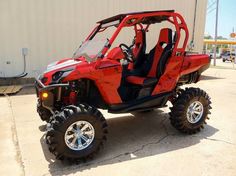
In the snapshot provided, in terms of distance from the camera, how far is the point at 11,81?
8.40 metres

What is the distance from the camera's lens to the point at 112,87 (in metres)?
3.77

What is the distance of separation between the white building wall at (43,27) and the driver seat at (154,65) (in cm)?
481

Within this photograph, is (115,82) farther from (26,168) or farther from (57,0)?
(57,0)

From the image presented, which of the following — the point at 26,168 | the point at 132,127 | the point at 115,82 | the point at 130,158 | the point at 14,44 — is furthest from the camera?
the point at 14,44

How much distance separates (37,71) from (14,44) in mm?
1143

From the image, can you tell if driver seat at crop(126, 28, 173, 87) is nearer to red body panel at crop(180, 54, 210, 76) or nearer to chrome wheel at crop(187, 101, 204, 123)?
red body panel at crop(180, 54, 210, 76)

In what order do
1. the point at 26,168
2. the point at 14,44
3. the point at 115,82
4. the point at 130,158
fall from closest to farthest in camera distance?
1. the point at 26,168
2. the point at 130,158
3. the point at 115,82
4. the point at 14,44

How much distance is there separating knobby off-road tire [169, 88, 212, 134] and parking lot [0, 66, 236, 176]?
0.55 feet

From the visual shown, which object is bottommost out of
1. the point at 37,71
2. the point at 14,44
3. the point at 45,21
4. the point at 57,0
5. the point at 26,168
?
the point at 26,168

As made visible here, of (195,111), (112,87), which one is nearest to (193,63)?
(195,111)

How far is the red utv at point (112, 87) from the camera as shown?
3.35m

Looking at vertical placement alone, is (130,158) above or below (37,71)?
below

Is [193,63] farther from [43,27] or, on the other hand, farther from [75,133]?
[43,27]

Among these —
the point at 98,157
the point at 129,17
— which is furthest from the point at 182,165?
the point at 129,17
